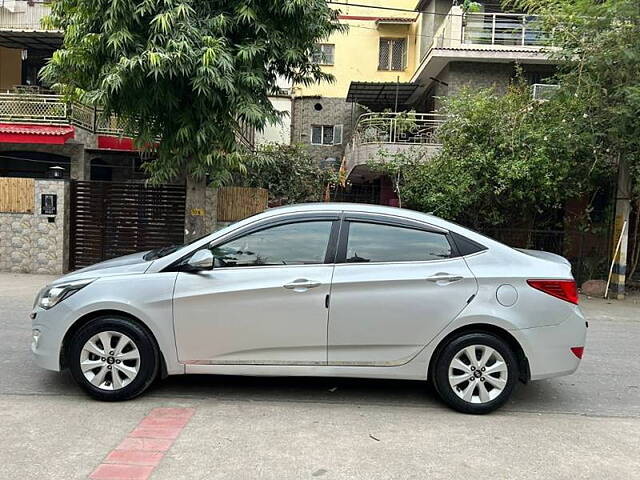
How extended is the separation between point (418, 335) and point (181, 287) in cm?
199

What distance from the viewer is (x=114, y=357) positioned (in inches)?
179

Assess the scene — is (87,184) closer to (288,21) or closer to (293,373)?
(288,21)

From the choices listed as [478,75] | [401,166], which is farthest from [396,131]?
[478,75]

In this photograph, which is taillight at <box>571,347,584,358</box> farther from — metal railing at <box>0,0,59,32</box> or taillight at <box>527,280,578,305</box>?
metal railing at <box>0,0,59,32</box>

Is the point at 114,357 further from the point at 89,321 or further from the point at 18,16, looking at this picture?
the point at 18,16

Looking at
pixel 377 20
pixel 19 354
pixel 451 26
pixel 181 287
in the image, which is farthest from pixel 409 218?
pixel 377 20

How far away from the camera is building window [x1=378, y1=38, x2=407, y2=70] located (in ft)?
77.3

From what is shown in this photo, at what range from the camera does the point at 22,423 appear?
4.17m

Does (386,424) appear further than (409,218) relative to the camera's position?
No

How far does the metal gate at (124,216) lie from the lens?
39.9 ft

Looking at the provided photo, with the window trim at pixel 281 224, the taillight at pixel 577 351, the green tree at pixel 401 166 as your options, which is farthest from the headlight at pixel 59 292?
the green tree at pixel 401 166

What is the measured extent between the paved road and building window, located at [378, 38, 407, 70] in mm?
19871

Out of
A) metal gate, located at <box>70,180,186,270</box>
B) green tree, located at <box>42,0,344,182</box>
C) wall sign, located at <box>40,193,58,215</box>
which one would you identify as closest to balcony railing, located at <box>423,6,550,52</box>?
green tree, located at <box>42,0,344,182</box>

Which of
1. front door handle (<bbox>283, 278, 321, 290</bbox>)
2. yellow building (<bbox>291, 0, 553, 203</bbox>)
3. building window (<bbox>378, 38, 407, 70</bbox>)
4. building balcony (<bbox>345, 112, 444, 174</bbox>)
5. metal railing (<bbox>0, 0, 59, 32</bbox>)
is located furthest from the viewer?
building window (<bbox>378, 38, 407, 70</bbox>)
